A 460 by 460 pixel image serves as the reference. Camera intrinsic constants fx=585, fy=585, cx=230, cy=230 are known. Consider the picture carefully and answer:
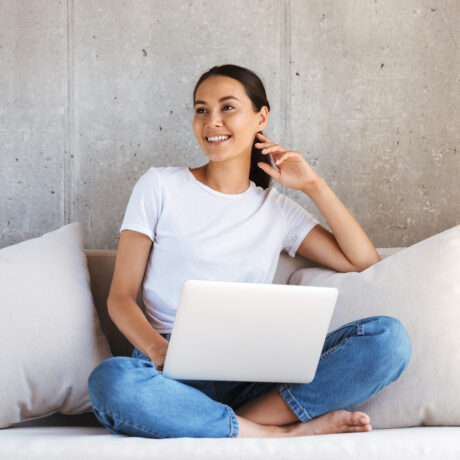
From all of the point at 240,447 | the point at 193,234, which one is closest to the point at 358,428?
the point at 240,447

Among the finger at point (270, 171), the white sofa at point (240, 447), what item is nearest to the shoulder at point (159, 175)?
the finger at point (270, 171)

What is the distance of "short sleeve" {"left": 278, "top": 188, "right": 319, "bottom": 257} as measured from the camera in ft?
6.42

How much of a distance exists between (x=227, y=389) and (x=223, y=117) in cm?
84

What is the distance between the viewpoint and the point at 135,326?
5.23 ft

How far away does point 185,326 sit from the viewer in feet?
4.00

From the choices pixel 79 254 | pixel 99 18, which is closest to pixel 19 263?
pixel 79 254

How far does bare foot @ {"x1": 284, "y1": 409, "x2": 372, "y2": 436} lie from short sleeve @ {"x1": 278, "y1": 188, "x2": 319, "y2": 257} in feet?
2.10

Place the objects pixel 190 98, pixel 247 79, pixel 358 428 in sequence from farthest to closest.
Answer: pixel 190 98 → pixel 247 79 → pixel 358 428

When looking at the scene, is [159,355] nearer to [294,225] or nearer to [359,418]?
[359,418]

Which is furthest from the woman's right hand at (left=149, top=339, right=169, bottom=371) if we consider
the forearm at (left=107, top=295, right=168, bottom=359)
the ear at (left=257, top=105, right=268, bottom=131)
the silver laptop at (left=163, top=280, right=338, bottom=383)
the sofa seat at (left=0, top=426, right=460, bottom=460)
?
the ear at (left=257, top=105, right=268, bottom=131)

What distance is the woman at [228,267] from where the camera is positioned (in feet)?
4.33

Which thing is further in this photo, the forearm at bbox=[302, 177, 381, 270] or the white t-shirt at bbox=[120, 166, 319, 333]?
the forearm at bbox=[302, 177, 381, 270]

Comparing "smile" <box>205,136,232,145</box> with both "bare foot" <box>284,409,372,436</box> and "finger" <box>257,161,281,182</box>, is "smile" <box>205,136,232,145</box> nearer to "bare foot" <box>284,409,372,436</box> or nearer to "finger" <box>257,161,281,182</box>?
"finger" <box>257,161,281,182</box>

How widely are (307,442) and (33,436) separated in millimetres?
592
